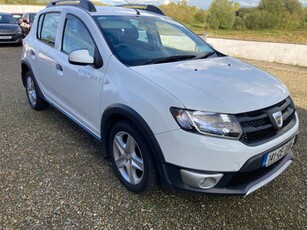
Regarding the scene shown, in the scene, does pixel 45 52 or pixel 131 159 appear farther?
pixel 45 52

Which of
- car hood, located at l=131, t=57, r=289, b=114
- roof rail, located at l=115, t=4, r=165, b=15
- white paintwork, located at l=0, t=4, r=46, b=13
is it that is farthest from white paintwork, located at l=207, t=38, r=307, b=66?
white paintwork, located at l=0, t=4, r=46, b=13

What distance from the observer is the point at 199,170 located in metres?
1.93

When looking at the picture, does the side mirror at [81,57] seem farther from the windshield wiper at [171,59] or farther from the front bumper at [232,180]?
the front bumper at [232,180]

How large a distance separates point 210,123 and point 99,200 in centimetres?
126

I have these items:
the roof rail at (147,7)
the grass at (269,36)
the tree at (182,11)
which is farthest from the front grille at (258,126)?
the tree at (182,11)

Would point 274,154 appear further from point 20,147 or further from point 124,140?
point 20,147

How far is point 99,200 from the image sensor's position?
7.97 ft

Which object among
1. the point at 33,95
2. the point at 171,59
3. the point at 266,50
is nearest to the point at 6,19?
the point at 33,95

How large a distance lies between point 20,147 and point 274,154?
9.43 feet

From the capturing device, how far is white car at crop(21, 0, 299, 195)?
6.27ft

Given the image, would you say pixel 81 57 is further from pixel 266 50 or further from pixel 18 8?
pixel 18 8

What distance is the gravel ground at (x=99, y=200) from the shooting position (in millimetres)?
2201

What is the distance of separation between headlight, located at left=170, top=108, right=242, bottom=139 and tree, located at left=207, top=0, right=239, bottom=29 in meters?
28.8

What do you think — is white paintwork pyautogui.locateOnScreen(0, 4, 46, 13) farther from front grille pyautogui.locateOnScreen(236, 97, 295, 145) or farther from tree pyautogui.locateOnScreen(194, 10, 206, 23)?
front grille pyautogui.locateOnScreen(236, 97, 295, 145)
